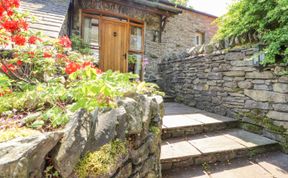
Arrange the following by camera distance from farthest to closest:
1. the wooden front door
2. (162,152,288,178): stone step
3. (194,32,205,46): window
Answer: (194,32,205,46): window → the wooden front door → (162,152,288,178): stone step

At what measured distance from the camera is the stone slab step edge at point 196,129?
255cm

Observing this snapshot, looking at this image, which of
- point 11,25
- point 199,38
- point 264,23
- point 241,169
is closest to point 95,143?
point 11,25

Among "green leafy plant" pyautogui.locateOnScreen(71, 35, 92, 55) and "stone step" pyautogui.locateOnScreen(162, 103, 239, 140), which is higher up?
"green leafy plant" pyautogui.locateOnScreen(71, 35, 92, 55)

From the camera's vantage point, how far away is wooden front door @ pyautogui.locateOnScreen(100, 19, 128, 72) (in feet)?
18.1

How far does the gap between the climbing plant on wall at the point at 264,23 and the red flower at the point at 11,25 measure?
3132mm

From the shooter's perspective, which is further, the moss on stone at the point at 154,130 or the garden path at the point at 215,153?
the garden path at the point at 215,153

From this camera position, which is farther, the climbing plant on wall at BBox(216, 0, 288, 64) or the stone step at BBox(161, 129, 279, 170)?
the climbing plant on wall at BBox(216, 0, 288, 64)

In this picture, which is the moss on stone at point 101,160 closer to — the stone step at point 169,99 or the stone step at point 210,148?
the stone step at point 210,148

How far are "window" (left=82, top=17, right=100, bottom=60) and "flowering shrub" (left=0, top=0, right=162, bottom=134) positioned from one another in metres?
3.36

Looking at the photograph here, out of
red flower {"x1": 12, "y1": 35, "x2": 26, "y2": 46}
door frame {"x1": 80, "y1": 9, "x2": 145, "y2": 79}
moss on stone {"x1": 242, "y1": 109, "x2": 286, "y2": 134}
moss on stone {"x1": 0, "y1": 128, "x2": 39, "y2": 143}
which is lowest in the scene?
moss on stone {"x1": 242, "y1": 109, "x2": 286, "y2": 134}

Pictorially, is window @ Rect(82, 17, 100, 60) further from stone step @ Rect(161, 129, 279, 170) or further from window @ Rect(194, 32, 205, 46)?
window @ Rect(194, 32, 205, 46)

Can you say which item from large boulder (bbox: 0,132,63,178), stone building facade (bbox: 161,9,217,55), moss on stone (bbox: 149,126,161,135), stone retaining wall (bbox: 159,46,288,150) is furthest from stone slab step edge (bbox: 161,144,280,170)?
stone building facade (bbox: 161,9,217,55)

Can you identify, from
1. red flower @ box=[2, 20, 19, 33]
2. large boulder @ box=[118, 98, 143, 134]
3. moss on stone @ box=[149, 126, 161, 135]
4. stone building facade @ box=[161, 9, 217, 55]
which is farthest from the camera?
stone building facade @ box=[161, 9, 217, 55]

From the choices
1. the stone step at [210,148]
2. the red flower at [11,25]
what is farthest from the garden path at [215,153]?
the red flower at [11,25]
